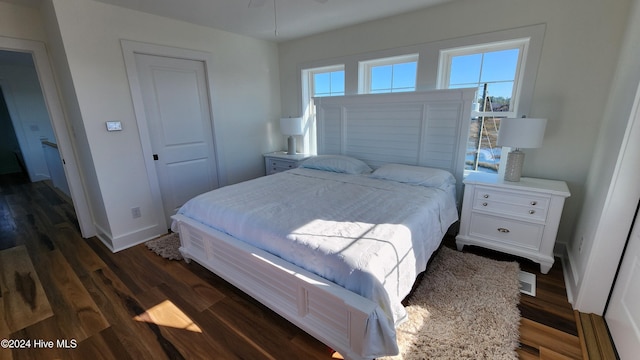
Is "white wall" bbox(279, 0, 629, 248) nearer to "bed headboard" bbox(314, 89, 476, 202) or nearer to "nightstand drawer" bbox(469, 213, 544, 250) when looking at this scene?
"nightstand drawer" bbox(469, 213, 544, 250)

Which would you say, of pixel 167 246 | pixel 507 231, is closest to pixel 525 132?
pixel 507 231

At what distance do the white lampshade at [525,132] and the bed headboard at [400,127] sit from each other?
0.43m

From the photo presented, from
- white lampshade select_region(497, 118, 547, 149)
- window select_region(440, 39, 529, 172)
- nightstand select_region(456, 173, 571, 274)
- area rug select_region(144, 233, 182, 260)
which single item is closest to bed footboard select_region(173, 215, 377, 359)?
area rug select_region(144, 233, 182, 260)

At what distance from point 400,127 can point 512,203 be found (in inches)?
50.0

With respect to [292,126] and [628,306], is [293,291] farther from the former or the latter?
[292,126]

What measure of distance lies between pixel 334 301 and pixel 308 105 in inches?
120

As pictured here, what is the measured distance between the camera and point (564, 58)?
2066mm

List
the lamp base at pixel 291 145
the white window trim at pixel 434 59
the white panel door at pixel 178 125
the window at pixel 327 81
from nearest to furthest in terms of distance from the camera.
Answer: the white window trim at pixel 434 59, the white panel door at pixel 178 125, the window at pixel 327 81, the lamp base at pixel 291 145

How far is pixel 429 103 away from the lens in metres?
2.62

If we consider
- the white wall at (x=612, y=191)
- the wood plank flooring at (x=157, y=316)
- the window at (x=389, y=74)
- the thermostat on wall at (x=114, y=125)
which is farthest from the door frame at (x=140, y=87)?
the white wall at (x=612, y=191)

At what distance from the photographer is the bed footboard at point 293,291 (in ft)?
4.09

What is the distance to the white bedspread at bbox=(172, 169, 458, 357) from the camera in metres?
1.26

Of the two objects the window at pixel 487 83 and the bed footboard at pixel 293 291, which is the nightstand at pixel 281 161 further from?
the window at pixel 487 83

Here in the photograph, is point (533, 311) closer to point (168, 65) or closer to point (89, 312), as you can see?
point (89, 312)
